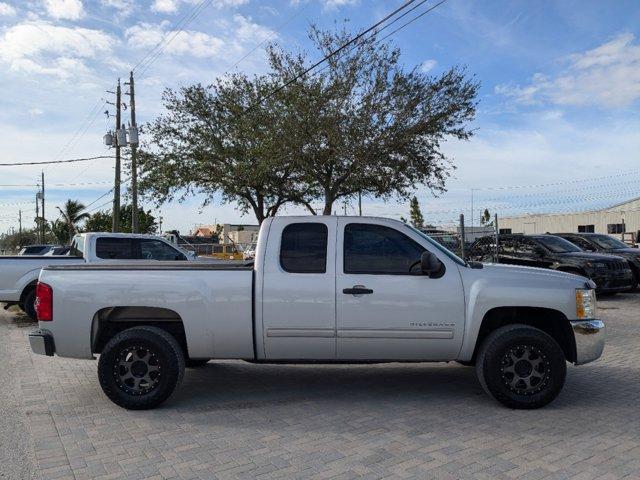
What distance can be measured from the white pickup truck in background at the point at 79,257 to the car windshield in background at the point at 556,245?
883cm

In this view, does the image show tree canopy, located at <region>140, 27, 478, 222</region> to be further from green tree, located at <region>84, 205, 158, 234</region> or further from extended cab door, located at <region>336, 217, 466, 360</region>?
green tree, located at <region>84, 205, 158, 234</region>

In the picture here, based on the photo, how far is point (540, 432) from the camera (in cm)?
486

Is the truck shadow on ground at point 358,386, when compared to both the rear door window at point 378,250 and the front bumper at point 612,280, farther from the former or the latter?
the front bumper at point 612,280

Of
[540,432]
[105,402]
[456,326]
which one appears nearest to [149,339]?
[105,402]

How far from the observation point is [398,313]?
5.52 m

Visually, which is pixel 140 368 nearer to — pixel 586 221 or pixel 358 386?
pixel 358 386

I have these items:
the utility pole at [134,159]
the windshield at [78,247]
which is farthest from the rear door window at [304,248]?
the utility pole at [134,159]

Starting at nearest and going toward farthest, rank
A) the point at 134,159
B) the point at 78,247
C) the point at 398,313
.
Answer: the point at 398,313 → the point at 78,247 → the point at 134,159

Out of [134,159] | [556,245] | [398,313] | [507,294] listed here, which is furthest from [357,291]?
[134,159]

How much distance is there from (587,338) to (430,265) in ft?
5.45

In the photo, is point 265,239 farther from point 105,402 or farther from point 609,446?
point 609,446

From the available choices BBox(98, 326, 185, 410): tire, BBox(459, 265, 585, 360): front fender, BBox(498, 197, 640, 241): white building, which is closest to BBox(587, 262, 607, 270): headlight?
BBox(459, 265, 585, 360): front fender

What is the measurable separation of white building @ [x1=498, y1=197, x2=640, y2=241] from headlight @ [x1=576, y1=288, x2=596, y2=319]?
44.6 meters

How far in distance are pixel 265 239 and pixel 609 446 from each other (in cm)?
339
